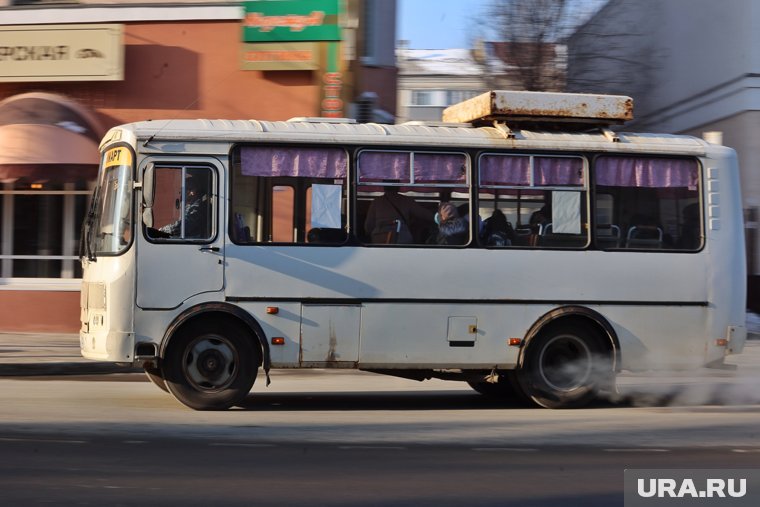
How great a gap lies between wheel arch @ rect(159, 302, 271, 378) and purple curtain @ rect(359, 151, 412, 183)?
176cm

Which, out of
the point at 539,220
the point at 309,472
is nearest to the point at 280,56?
the point at 539,220

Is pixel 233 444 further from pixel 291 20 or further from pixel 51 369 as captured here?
pixel 291 20

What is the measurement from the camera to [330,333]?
9844 millimetres

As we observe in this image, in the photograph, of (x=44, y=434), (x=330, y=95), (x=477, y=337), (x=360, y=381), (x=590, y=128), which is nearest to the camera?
(x=44, y=434)

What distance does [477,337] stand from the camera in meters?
10.1

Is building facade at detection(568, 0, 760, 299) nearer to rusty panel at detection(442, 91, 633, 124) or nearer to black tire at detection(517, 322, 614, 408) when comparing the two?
rusty panel at detection(442, 91, 633, 124)

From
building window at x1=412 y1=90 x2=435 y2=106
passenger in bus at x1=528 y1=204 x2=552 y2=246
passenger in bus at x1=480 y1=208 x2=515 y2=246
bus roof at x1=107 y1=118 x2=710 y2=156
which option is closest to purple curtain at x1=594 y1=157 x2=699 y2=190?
bus roof at x1=107 y1=118 x2=710 y2=156

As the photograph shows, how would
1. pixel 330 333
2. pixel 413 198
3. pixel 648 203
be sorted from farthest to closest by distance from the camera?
pixel 648 203 < pixel 413 198 < pixel 330 333

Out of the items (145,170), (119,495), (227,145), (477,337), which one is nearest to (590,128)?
(477,337)

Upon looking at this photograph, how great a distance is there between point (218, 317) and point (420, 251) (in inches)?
81.1

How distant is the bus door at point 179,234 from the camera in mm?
9562

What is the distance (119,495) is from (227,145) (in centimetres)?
452

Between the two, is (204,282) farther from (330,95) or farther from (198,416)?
(330,95)

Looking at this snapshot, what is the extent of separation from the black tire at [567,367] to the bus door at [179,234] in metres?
3.26
